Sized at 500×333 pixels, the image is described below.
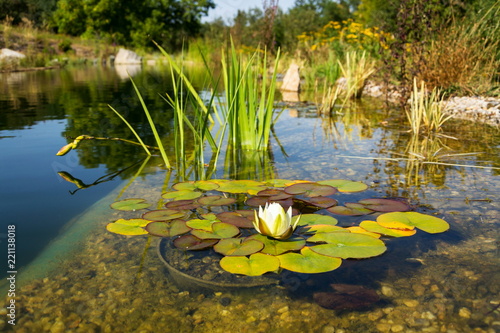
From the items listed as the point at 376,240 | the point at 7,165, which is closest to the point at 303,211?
the point at 376,240

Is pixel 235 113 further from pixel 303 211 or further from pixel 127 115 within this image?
pixel 127 115

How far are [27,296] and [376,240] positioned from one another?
110 cm

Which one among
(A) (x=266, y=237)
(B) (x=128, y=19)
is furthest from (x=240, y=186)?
(B) (x=128, y=19)

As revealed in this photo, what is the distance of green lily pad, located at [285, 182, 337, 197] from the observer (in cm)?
187

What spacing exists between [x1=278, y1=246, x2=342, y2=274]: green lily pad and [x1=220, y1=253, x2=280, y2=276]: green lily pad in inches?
1.3

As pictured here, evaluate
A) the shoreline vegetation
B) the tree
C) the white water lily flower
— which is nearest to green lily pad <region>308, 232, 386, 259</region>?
the white water lily flower

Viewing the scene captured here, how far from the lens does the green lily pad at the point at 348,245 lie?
52.5 inches

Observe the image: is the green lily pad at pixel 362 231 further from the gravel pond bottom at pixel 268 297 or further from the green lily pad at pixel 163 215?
the green lily pad at pixel 163 215

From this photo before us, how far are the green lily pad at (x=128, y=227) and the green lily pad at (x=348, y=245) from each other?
634mm

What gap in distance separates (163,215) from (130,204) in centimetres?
24

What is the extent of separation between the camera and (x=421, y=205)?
183cm

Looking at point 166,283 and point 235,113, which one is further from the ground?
point 235,113

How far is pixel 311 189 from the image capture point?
6.29ft

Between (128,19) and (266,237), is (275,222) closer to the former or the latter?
(266,237)
